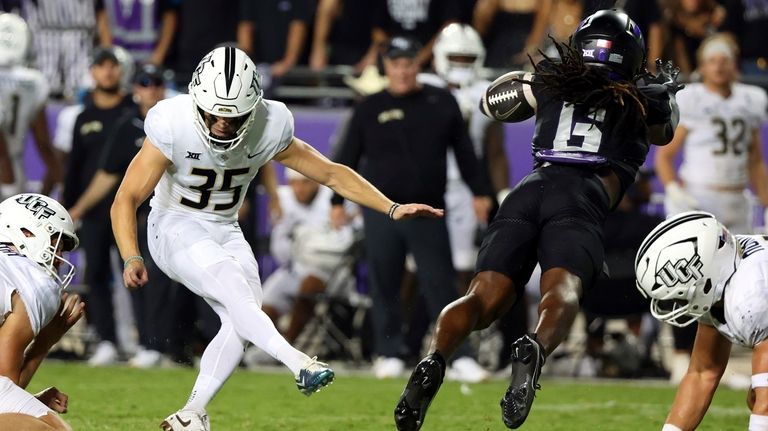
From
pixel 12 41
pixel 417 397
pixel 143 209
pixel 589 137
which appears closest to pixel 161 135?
pixel 417 397

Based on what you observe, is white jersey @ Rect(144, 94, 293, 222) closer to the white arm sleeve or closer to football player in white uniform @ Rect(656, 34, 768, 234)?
the white arm sleeve

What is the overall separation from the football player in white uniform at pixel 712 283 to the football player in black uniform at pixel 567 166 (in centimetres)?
38

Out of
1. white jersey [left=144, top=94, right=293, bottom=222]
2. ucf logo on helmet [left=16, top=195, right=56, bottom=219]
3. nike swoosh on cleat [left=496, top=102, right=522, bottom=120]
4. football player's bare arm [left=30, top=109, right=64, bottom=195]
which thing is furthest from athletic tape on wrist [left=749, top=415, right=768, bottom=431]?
football player's bare arm [left=30, top=109, right=64, bottom=195]

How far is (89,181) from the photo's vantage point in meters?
10.7

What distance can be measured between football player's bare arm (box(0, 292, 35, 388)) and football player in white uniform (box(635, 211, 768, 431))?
2307mm

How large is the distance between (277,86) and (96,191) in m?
2.63

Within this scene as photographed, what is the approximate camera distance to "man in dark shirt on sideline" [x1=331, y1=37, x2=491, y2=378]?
9.65m

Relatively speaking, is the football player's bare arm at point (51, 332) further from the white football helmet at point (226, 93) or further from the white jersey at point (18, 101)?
the white jersey at point (18, 101)

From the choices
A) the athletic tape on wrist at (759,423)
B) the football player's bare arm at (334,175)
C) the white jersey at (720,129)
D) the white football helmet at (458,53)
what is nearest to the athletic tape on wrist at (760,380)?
the athletic tape on wrist at (759,423)

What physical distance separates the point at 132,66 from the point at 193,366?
2743 mm

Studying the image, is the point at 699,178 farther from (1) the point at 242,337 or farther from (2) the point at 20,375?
(2) the point at 20,375

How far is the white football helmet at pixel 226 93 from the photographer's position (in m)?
6.22

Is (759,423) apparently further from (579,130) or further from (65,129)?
(65,129)

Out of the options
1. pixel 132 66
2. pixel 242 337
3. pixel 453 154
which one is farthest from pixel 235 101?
pixel 132 66
